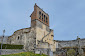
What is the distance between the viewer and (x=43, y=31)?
85.6 ft

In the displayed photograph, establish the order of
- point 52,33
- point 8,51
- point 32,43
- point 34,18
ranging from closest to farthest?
1. point 8,51
2. point 32,43
3. point 34,18
4. point 52,33

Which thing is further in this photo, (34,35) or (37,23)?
(37,23)

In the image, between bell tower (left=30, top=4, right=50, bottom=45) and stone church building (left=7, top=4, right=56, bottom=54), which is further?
bell tower (left=30, top=4, right=50, bottom=45)

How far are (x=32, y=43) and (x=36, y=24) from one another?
18.3 ft

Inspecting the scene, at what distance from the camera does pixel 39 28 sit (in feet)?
79.9

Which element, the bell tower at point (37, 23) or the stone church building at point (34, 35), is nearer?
the stone church building at point (34, 35)

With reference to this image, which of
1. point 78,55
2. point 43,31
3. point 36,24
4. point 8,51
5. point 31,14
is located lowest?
point 78,55

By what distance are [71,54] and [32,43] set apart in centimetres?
1056

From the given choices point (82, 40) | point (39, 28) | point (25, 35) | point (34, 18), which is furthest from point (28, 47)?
point (82, 40)

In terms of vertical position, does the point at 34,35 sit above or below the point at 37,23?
below

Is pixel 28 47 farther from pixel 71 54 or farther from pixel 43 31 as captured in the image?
pixel 71 54

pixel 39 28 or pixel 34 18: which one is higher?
pixel 34 18

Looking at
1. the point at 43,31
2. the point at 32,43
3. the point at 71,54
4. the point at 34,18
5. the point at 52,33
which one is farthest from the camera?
the point at 52,33

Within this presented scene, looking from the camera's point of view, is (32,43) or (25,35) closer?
(32,43)
